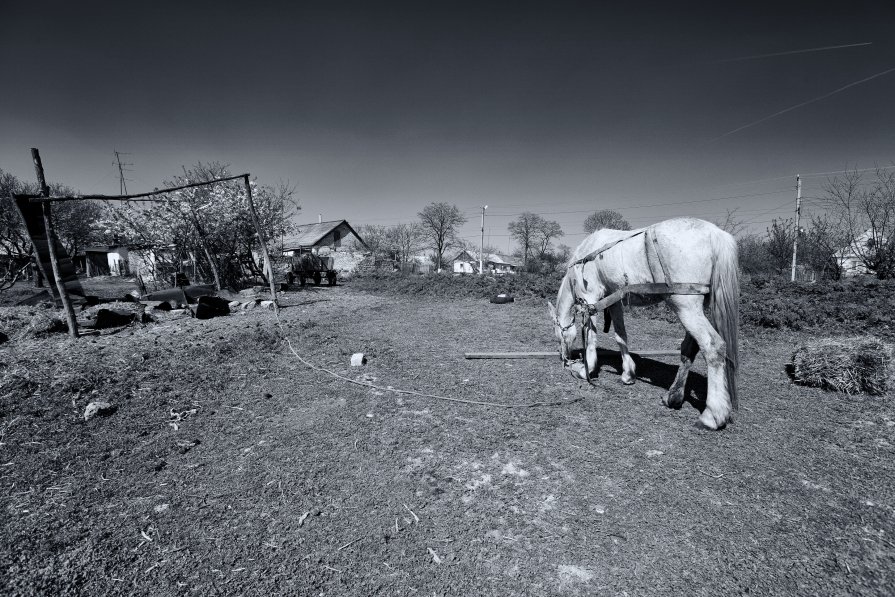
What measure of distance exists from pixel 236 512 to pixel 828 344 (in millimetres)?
7688

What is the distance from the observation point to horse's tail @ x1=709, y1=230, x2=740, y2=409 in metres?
3.73

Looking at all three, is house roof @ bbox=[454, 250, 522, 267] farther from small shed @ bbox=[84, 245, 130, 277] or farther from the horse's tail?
the horse's tail

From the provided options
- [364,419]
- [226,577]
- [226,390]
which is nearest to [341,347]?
[226,390]

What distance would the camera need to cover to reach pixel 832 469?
119 inches

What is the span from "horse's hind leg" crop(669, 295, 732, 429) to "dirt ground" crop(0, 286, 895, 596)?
181mm

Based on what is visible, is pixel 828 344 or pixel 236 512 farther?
pixel 828 344

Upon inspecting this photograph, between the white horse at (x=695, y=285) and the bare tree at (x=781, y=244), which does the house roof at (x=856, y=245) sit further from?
the white horse at (x=695, y=285)

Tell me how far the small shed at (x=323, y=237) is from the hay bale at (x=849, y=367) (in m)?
39.8

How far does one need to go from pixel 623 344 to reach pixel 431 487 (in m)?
3.64

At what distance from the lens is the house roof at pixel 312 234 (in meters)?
41.0

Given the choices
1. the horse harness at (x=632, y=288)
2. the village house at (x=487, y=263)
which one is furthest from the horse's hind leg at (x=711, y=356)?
the village house at (x=487, y=263)

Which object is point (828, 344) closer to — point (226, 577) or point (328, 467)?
point (328, 467)

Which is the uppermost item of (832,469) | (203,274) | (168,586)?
(203,274)

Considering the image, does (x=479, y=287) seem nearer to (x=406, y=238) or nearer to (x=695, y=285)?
(x=695, y=285)
